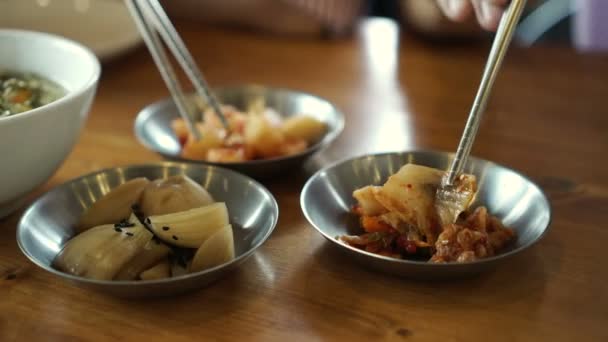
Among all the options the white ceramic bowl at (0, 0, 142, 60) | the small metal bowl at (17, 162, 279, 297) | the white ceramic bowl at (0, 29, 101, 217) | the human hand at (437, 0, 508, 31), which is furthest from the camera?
the white ceramic bowl at (0, 0, 142, 60)

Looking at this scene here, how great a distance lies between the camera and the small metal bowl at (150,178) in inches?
26.9

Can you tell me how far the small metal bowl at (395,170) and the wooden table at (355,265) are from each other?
1.2 inches

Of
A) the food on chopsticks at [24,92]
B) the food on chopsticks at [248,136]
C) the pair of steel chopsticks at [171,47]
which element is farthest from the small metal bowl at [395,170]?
the food on chopsticks at [24,92]

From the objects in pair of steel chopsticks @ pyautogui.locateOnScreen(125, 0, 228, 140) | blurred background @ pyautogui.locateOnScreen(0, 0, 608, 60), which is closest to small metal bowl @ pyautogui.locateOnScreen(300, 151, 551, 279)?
pair of steel chopsticks @ pyautogui.locateOnScreen(125, 0, 228, 140)

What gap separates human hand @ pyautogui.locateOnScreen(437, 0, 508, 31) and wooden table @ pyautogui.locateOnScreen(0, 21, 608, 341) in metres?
0.19

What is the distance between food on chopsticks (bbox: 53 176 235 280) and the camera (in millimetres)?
717

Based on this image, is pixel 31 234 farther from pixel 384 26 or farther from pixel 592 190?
pixel 384 26

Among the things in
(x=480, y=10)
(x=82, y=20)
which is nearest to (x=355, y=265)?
(x=480, y=10)

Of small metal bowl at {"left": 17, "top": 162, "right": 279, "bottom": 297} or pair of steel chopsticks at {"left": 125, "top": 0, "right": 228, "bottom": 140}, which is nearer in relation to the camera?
small metal bowl at {"left": 17, "top": 162, "right": 279, "bottom": 297}

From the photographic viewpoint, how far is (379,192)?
78cm

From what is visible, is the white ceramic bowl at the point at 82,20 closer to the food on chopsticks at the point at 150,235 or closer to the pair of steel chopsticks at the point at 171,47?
the pair of steel chopsticks at the point at 171,47

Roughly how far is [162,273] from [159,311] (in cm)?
4

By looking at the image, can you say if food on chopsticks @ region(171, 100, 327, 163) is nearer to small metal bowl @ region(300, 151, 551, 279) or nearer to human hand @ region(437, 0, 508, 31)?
small metal bowl @ region(300, 151, 551, 279)

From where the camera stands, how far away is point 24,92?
921 millimetres
